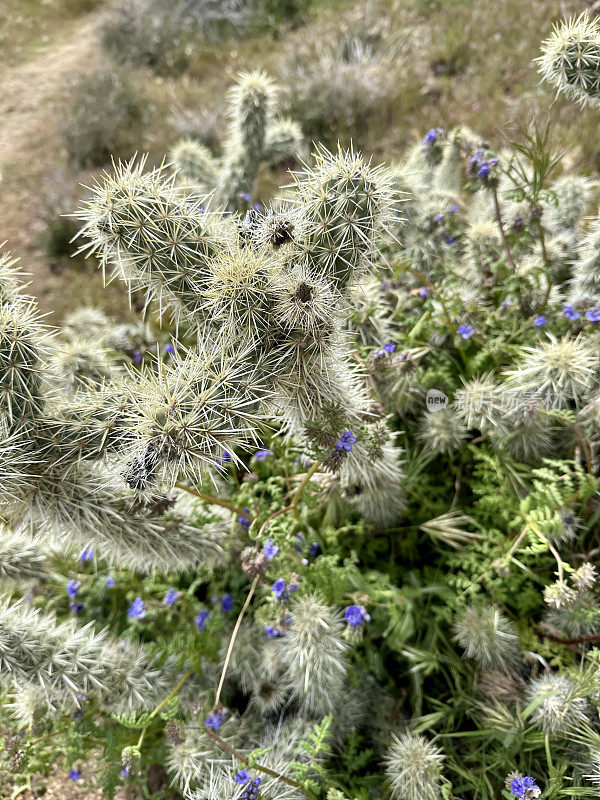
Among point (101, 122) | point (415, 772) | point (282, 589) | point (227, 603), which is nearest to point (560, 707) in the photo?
point (415, 772)

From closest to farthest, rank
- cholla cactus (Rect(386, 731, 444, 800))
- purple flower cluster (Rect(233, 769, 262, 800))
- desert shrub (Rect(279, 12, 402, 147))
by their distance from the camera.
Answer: purple flower cluster (Rect(233, 769, 262, 800)) < cholla cactus (Rect(386, 731, 444, 800)) < desert shrub (Rect(279, 12, 402, 147))

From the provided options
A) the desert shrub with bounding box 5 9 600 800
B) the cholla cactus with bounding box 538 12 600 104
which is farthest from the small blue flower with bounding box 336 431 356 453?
the cholla cactus with bounding box 538 12 600 104

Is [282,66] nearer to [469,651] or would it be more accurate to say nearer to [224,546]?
[224,546]

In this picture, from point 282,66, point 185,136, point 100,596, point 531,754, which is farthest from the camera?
point 282,66

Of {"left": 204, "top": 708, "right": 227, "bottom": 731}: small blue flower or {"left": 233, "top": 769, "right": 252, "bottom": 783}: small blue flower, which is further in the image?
{"left": 204, "top": 708, "right": 227, "bottom": 731}: small blue flower

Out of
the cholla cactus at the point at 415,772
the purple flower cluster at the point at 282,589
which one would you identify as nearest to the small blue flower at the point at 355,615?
the purple flower cluster at the point at 282,589

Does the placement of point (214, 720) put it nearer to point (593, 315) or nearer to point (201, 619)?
point (201, 619)

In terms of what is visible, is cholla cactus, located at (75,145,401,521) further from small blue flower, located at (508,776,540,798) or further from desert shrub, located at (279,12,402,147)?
desert shrub, located at (279,12,402,147)

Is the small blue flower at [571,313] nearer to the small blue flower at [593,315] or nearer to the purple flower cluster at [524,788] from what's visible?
the small blue flower at [593,315]

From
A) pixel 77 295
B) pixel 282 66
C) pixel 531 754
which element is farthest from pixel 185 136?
pixel 531 754
